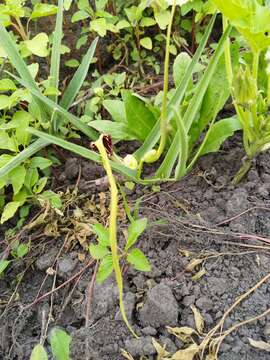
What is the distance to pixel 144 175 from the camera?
3.56 ft

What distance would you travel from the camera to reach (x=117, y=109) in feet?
3.56

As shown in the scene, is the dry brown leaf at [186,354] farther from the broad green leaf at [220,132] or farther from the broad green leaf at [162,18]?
the broad green leaf at [162,18]

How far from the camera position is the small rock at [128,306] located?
85 cm

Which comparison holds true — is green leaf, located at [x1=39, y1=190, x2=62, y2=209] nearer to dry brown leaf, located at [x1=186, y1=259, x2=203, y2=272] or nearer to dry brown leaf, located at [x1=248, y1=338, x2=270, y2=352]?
dry brown leaf, located at [x1=186, y1=259, x2=203, y2=272]

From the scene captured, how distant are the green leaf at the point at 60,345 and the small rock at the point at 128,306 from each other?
112mm

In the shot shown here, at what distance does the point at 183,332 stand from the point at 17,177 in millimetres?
489

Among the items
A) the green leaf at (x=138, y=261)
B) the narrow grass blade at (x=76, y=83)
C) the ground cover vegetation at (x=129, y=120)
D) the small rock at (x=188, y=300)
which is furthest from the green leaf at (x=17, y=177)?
the small rock at (x=188, y=300)

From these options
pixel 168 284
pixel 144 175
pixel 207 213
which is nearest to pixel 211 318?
pixel 168 284

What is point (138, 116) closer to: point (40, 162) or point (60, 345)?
point (40, 162)

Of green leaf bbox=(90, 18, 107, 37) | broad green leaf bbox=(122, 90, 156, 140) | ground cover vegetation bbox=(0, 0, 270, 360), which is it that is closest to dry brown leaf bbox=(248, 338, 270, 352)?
ground cover vegetation bbox=(0, 0, 270, 360)

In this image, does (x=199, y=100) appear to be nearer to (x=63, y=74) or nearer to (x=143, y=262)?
(x=143, y=262)

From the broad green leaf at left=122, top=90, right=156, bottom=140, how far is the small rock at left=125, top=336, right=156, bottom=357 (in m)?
0.46

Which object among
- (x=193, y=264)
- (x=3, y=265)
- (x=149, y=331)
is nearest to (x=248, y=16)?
(x=193, y=264)

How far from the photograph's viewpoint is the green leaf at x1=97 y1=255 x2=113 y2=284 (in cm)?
77
